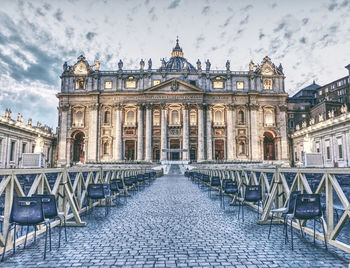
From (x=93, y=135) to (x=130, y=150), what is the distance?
8281mm

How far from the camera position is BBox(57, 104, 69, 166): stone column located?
2240 inches

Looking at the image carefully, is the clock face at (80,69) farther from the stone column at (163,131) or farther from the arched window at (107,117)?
the stone column at (163,131)

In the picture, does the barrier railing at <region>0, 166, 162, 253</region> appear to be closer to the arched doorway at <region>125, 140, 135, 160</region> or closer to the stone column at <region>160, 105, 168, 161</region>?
the stone column at <region>160, 105, 168, 161</region>

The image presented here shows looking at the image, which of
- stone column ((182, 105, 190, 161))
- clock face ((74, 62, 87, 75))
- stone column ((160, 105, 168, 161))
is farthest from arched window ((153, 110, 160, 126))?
clock face ((74, 62, 87, 75))

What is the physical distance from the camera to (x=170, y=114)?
2298 inches

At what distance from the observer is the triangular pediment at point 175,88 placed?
5638 centimetres

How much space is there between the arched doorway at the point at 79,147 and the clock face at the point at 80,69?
42.7ft

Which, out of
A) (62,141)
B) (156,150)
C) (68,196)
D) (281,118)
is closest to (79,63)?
(62,141)

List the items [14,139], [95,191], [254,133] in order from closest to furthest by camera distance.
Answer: [95,191] → [14,139] → [254,133]

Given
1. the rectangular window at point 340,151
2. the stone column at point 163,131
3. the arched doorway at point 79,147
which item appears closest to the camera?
the rectangular window at point 340,151

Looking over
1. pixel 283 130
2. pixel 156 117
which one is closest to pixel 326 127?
pixel 283 130

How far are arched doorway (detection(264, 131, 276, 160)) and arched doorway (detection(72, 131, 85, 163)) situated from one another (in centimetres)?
4081

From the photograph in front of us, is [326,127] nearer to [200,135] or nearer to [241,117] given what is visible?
[241,117]

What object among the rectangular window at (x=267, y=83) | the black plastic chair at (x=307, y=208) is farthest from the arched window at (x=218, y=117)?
the black plastic chair at (x=307, y=208)
